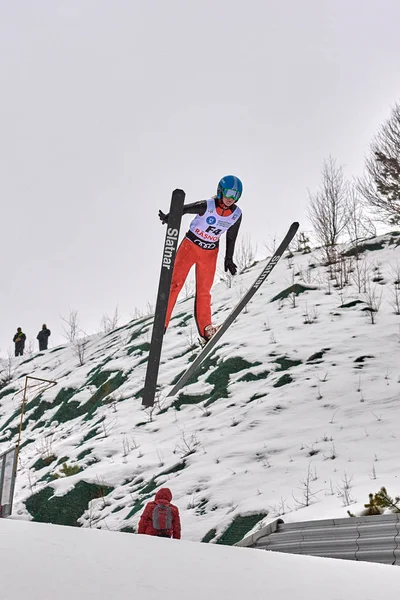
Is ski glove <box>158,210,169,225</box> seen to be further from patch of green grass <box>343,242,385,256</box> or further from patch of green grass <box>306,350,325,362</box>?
patch of green grass <box>343,242,385,256</box>

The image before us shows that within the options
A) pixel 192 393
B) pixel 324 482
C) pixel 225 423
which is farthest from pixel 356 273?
pixel 324 482

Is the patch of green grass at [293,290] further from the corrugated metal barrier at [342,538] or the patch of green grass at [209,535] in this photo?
the corrugated metal barrier at [342,538]

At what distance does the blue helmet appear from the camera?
6223mm

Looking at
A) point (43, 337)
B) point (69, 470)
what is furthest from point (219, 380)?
point (43, 337)

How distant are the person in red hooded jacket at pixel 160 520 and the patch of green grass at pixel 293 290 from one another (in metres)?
9.20

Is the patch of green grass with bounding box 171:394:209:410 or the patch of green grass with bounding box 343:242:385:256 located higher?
the patch of green grass with bounding box 343:242:385:256

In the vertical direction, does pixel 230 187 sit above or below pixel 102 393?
above

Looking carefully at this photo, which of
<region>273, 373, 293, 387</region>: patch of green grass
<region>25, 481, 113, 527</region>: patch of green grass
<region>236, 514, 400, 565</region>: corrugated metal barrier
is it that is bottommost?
<region>25, 481, 113, 527</region>: patch of green grass

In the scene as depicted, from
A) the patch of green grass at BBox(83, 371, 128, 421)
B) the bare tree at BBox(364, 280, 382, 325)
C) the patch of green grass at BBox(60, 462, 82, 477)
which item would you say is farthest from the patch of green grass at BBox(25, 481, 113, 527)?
the bare tree at BBox(364, 280, 382, 325)

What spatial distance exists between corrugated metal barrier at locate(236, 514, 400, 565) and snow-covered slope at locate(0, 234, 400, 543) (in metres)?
0.54

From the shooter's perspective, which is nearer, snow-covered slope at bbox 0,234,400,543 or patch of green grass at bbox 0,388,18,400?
snow-covered slope at bbox 0,234,400,543

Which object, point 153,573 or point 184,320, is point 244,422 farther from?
point 153,573

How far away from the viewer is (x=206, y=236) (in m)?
6.47

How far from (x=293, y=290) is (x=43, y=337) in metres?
12.5
